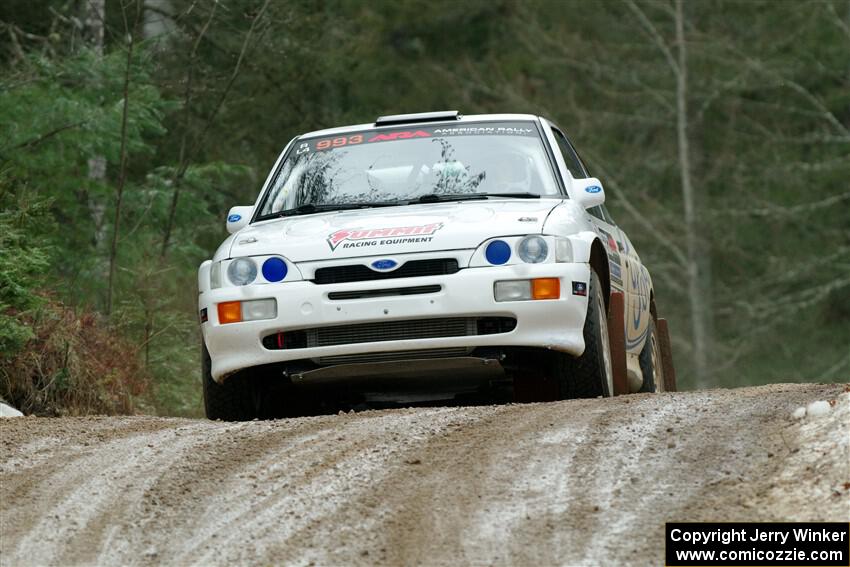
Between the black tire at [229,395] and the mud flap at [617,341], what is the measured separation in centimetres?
204

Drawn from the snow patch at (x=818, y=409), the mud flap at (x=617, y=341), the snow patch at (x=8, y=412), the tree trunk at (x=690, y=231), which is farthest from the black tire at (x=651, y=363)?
the tree trunk at (x=690, y=231)

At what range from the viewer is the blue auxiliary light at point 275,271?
8430mm

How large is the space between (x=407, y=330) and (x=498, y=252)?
0.60 meters

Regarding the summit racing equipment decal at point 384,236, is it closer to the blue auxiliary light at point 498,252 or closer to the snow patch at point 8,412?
the blue auxiliary light at point 498,252

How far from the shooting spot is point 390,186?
31.0ft

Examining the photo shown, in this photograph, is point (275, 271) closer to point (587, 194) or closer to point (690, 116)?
point (587, 194)

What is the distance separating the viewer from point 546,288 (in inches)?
325

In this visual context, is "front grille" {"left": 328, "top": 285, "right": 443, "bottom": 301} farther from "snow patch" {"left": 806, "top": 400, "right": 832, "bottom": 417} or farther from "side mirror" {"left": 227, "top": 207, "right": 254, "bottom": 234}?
"snow patch" {"left": 806, "top": 400, "right": 832, "bottom": 417}

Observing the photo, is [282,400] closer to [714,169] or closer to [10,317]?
[10,317]

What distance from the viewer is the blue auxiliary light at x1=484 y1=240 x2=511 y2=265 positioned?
8.27 m

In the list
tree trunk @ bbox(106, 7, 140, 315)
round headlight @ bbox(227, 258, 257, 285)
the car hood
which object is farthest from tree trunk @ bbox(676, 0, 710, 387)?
round headlight @ bbox(227, 258, 257, 285)

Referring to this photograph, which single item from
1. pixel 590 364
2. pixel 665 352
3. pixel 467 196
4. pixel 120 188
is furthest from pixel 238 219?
pixel 120 188

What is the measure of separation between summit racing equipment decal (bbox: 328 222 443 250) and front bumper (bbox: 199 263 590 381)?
23 cm

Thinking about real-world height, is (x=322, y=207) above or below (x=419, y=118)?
below
